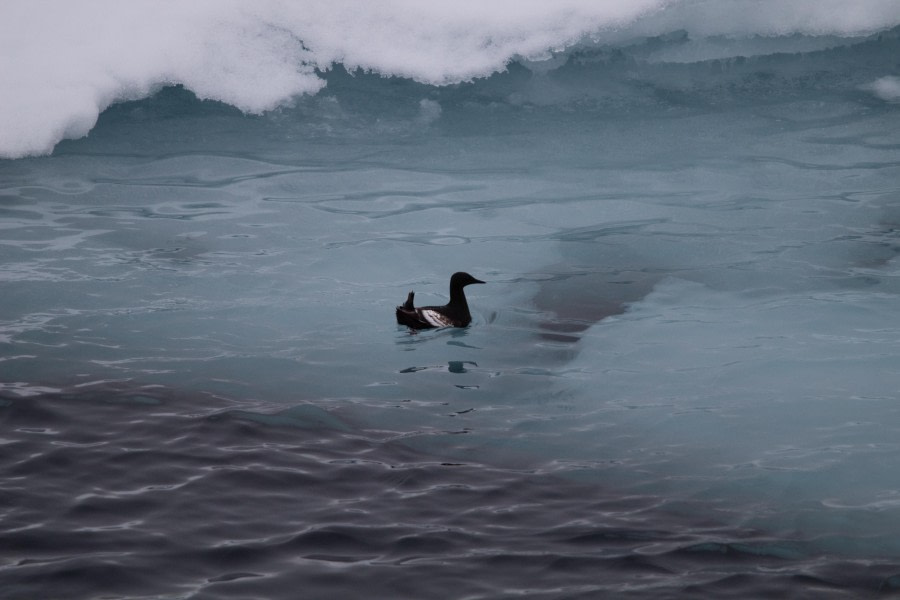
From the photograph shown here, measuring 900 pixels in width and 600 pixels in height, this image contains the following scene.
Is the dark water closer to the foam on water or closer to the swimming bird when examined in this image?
the swimming bird

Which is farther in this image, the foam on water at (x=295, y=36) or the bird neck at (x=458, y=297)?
the foam on water at (x=295, y=36)

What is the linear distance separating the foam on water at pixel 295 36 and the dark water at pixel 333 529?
620cm

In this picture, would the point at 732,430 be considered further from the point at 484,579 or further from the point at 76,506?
the point at 76,506

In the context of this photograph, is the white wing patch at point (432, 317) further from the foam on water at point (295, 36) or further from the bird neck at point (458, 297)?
the foam on water at point (295, 36)

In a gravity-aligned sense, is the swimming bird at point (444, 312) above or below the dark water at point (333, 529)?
above

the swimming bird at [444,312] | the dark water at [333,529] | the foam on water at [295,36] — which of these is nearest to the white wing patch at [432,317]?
the swimming bird at [444,312]

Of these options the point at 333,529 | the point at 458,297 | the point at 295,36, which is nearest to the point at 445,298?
the point at 458,297

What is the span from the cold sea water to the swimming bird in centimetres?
10

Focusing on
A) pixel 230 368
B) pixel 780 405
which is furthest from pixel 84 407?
pixel 780 405

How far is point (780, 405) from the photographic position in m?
5.98

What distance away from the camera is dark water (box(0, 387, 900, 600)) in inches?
163

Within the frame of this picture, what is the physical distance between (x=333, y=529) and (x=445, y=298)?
12.0ft

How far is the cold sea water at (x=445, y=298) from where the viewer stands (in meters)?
4.52

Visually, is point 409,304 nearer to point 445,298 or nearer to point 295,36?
point 445,298
